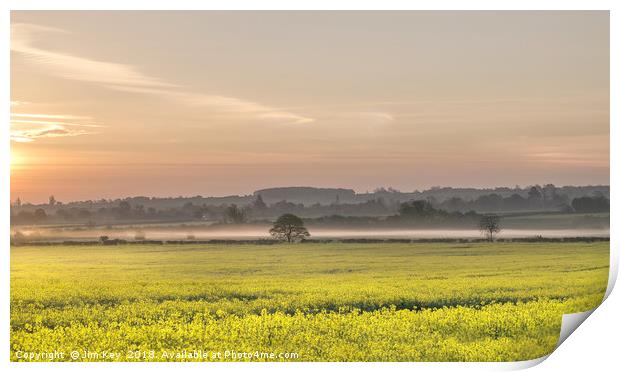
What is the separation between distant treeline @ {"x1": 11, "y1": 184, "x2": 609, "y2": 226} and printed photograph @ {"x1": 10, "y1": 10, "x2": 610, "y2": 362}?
0.02 metres

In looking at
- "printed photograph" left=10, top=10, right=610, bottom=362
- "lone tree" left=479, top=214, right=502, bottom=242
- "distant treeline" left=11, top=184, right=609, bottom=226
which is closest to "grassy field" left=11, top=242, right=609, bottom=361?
"printed photograph" left=10, top=10, right=610, bottom=362

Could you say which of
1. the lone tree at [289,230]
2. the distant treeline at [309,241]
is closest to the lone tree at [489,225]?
the distant treeline at [309,241]

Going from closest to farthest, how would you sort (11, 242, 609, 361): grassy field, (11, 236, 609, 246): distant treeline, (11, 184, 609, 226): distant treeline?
(11, 242, 609, 361): grassy field, (11, 184, 609, 226): distant treeline, (11, 236, 609, 246): distant treeline

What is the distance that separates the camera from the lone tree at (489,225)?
9102 mm

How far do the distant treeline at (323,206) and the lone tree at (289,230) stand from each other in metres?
0.14

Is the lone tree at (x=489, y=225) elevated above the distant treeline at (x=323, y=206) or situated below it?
below

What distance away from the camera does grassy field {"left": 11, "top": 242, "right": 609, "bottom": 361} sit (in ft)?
27.7

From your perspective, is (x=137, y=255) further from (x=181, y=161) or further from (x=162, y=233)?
(x=181, y=161)

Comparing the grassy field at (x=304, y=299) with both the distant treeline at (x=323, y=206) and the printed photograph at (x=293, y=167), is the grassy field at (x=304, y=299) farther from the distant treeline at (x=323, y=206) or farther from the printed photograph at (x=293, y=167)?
the distant treeline at (x=323, y=206)

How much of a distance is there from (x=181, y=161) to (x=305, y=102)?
1.20 metres

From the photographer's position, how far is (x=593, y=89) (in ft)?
28.0

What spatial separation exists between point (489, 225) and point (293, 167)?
1.91 m

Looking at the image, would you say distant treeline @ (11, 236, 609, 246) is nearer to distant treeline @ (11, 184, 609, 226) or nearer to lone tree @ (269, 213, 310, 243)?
lone tree @ (269, 213, 310, 243)
